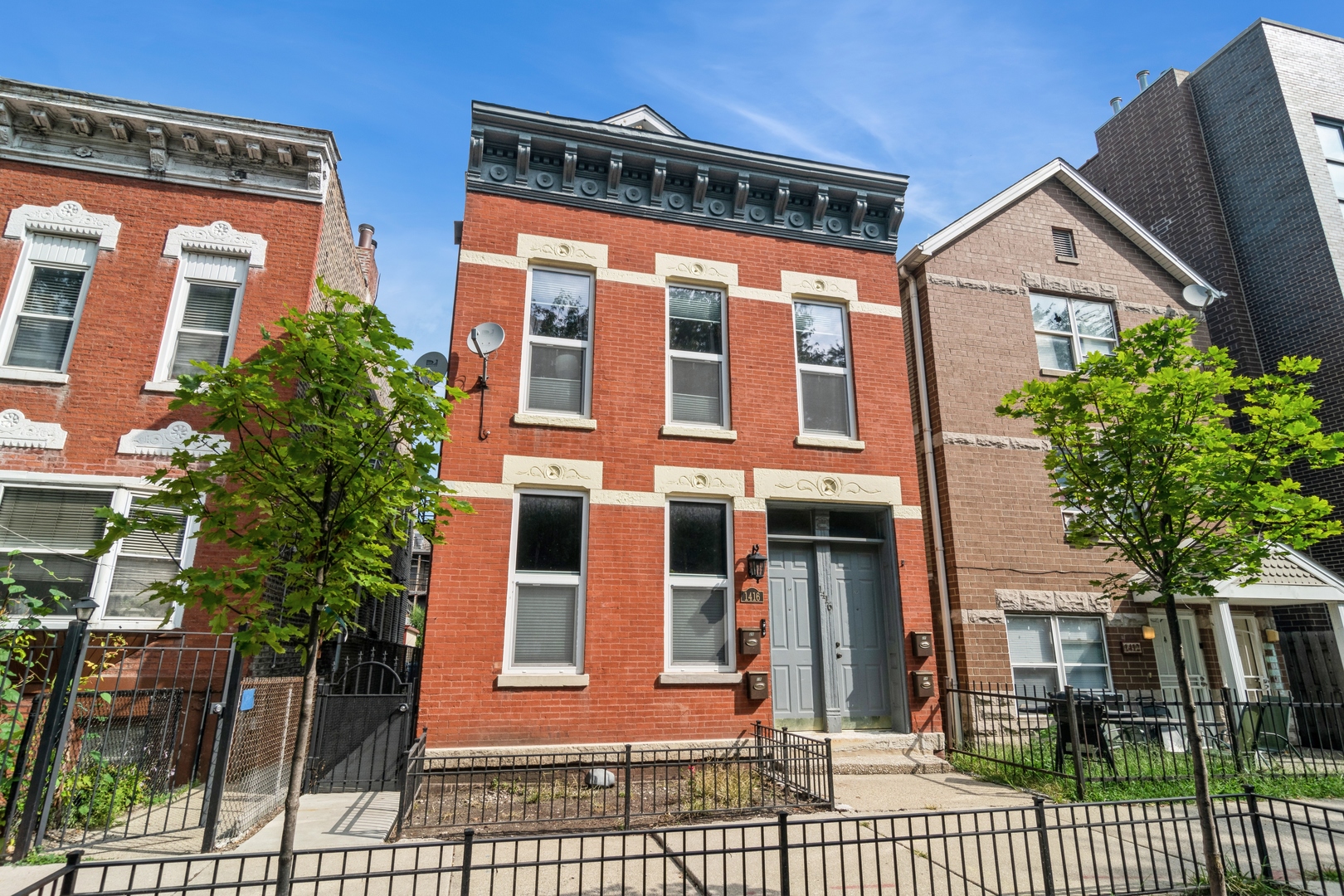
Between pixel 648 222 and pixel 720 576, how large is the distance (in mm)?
5876

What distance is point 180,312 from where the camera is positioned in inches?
429

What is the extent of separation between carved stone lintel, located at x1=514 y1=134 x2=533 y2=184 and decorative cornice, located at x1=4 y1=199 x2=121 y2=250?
5.90 meters

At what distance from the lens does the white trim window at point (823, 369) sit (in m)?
12.2

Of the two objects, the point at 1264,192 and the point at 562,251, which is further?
the point at 1264,192

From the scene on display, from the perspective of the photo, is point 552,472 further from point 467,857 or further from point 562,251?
point 467,857

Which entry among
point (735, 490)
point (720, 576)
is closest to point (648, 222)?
point (735, 490)

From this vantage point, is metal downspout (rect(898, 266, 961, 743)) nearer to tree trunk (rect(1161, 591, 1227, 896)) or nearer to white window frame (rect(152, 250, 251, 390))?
tree trunk (rect(1161, 591, 1227, 896))

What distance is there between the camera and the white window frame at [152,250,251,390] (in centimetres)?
1052

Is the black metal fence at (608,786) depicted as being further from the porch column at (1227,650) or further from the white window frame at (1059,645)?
the porch column at (1227,650)

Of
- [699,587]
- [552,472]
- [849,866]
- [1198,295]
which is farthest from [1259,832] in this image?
[1198,295]

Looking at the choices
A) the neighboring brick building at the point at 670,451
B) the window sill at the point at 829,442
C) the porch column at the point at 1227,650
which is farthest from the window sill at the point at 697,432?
the porch column at the point at 1227,650

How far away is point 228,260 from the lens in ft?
36.8

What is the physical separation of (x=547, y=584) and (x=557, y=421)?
7.64ft

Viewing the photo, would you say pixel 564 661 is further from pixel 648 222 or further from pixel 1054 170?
pixel 1054 170
